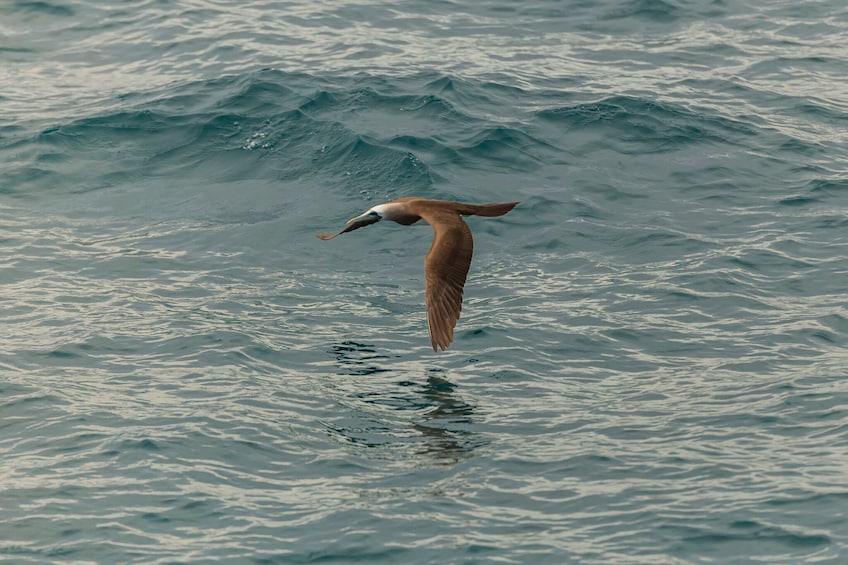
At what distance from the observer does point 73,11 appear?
81.4 ft

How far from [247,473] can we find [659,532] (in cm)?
358

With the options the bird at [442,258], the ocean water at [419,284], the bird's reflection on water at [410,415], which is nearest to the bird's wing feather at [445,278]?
the bird at [442,258]

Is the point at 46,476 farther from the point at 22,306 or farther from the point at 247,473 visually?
the point at 22,306

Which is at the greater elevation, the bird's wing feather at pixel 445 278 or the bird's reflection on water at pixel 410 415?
the bird's wing feather at pixel 445 278

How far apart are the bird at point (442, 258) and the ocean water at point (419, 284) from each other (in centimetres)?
83

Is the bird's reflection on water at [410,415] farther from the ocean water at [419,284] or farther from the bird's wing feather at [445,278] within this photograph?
the bird's wing feather at [445,278]

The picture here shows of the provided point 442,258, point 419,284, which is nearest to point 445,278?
point 442,258

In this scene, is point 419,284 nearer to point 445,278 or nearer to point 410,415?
point 445,278

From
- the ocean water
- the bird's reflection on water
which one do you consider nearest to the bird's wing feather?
the bird's reflection on water

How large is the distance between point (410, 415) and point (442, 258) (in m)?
1.52

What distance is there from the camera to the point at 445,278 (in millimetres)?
12109

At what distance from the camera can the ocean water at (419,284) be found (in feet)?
33.9

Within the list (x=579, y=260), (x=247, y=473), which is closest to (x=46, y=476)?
(x=247, y=473)

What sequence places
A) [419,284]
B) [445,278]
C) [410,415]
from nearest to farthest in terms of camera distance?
[410,415] → [445,278] → [419,284]
